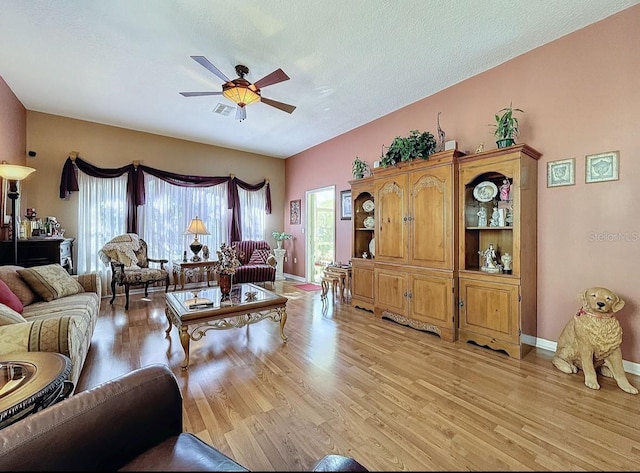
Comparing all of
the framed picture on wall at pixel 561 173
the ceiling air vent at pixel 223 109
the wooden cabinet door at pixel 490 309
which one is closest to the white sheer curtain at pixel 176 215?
the ceiling air vent at pixel 223 109

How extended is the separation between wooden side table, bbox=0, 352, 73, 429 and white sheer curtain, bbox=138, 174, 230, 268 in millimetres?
4219

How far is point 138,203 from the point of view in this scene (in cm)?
505

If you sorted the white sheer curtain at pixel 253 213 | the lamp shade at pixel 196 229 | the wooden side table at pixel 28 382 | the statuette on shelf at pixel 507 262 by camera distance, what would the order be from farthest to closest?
the white sheer curtain at pixel 253 213
the lamp shade at pixel 196 229
the statuette on shelf at pixel 507 262
the wooden side table at pixel 28 382

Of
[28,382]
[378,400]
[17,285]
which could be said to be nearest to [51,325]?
[28,382]

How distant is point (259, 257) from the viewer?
231 inches

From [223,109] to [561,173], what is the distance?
14.0 feet

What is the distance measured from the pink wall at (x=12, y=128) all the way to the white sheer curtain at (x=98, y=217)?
2.57ft

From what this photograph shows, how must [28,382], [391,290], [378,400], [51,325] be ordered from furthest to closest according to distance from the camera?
1. [391,290]
2. [378,400]
3. [51,325]
4. [28,382]

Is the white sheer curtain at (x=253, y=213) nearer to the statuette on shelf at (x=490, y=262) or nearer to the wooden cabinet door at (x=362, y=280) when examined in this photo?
the wooden cabinet door at (x=362, y=280)

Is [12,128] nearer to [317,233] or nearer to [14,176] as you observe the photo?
[14,176]

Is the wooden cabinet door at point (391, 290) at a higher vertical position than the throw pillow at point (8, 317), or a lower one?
lower

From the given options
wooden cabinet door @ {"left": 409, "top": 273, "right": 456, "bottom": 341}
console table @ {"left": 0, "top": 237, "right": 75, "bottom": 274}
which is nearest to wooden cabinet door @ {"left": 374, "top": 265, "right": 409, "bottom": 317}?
wooden cabinet door @ {"left": 409, "top": 273, "right": 456, "bottom": 341}

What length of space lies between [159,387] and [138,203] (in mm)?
4980

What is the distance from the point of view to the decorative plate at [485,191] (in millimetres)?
2916
